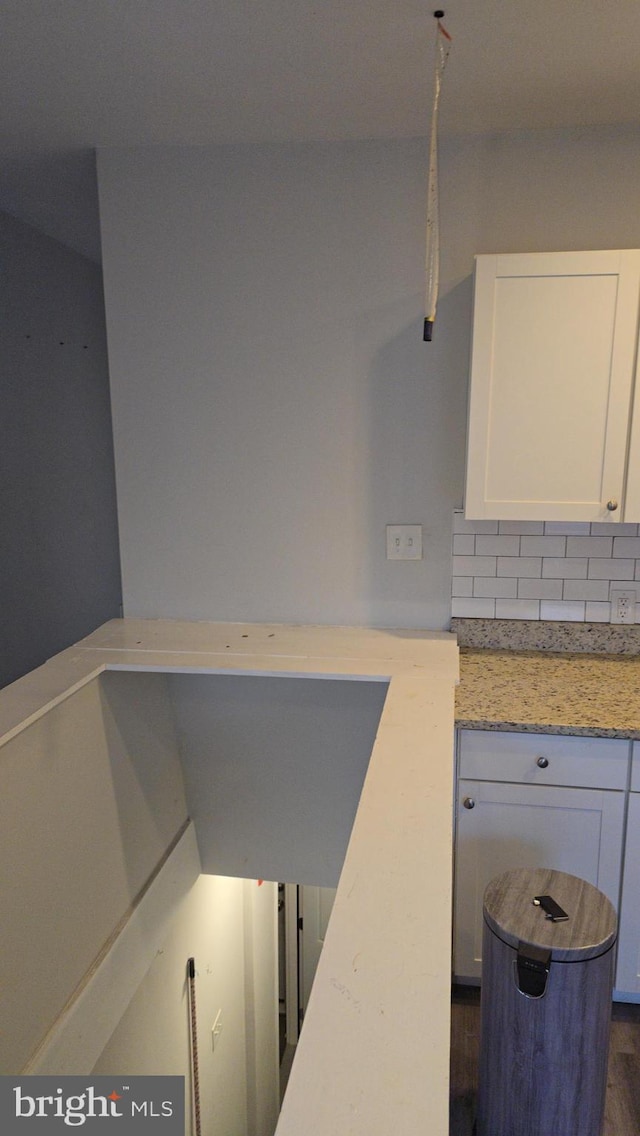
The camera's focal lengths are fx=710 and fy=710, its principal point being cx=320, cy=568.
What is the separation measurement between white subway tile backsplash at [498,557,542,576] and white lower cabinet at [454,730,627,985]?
0.63m

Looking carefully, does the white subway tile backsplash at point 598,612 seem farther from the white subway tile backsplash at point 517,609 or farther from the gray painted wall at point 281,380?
the gray painted wall at point 281,380

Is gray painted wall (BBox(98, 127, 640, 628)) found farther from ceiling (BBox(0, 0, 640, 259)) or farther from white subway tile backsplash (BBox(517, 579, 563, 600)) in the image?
white subway tile backsplash (BBox(517, 579, 563, 600))

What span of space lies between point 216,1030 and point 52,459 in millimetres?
2791

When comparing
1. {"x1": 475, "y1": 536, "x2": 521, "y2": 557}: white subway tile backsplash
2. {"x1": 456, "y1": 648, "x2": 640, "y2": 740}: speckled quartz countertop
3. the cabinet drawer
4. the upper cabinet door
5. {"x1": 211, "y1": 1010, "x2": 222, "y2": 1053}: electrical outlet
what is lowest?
{"x1": 211, "y1": 1010, "x2": 222, "y2": 1053}: electrical outlet

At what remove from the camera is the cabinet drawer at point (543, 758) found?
1744 mm

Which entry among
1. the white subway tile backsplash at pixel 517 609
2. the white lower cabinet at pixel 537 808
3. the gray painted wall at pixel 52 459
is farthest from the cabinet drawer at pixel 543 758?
the gray painted wall at pixel 52 459

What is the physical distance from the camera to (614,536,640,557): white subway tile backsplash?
7.16 ft

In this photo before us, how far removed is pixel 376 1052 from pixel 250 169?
229cm

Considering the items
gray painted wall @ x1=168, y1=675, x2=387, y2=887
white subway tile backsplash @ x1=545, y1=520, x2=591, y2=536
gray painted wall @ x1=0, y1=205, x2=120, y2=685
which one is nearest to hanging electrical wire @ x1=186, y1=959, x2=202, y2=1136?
gray painted wall @ x1=168, y1=675, x2=387, y2=887

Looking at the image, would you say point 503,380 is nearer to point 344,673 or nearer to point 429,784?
point 344,673

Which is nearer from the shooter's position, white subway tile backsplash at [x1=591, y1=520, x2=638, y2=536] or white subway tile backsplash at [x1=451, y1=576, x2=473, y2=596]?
white subway tile backsplash at [x1=591, y1=520, x2=638, y2=536]

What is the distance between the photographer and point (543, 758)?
1.77m

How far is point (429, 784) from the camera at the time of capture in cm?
134

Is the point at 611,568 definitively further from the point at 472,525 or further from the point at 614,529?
the point at 472,525
